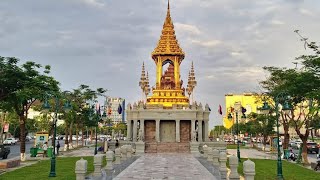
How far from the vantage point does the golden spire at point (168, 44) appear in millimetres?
64625

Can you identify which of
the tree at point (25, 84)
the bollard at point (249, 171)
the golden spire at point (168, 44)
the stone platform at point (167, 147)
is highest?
the golden spire at point (168, 44)

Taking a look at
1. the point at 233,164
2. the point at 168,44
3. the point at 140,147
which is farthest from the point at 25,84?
the point at 168,44

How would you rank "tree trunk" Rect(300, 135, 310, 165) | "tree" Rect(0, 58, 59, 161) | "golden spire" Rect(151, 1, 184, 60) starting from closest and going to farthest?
"tree" Rect(0, 58, 59, 161), "tree trunk" Rect(300, 135, 310, 165), "golden spire" Rect(151, 1, 184, 60)

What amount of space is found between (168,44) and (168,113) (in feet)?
49.0

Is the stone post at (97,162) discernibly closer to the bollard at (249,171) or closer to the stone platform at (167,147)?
the bollard at (249,171)

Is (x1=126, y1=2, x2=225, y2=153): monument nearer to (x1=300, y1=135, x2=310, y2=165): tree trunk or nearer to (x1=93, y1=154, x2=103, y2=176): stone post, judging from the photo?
(x1=300, y1=135, x2=310, y2=165): tree trunk

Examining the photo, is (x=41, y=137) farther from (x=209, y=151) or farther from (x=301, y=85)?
(x=301, y=85)

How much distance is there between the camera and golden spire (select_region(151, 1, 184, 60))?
2544 inches

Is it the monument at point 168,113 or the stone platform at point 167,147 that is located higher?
the monument at point 168,113

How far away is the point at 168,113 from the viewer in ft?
184

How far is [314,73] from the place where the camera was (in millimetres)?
27688

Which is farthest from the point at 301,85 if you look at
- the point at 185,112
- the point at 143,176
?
the point at 185,112

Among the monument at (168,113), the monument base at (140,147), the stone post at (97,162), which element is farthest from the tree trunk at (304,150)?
the stone post at (97,162)

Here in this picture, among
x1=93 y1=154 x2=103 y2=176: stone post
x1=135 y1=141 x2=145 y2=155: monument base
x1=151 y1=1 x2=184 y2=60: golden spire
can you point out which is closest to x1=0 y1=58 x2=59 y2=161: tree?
x1=93 y1=154 x2=103 y2=176: stone post
